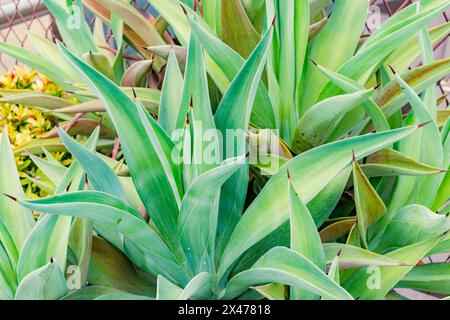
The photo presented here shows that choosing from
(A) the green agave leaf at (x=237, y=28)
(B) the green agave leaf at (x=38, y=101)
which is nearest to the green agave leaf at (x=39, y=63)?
(B) the green agave leaf at (x=38, y=101)

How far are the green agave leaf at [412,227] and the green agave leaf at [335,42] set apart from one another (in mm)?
193

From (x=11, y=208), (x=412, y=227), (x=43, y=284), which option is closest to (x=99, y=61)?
(x=11, y=208)

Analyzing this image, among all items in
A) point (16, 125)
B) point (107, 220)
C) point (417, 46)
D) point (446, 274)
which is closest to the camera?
point (107, 220)

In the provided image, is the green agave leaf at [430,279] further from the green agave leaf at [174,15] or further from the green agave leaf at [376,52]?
the green agave leaf at [174,15]

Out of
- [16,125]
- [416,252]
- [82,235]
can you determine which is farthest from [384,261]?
[16,125]

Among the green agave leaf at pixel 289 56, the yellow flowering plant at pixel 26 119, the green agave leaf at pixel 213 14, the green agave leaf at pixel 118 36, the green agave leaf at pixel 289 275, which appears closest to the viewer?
the green agave leaf at pixel 289 275

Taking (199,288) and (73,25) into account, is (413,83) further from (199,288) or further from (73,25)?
(73,25)

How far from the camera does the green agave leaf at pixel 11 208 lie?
592mm

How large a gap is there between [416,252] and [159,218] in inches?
10.8

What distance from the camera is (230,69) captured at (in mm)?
661

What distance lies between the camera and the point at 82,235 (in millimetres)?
578

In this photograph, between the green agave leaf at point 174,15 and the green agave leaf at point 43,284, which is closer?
the green agave leaf at point 43,284

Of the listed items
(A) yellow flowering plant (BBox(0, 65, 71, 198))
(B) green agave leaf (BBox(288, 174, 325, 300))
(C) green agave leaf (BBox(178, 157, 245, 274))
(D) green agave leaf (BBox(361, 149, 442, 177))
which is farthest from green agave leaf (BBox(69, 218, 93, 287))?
(A) yellow flowering plant (BBox(0, 65, 71, 198))
